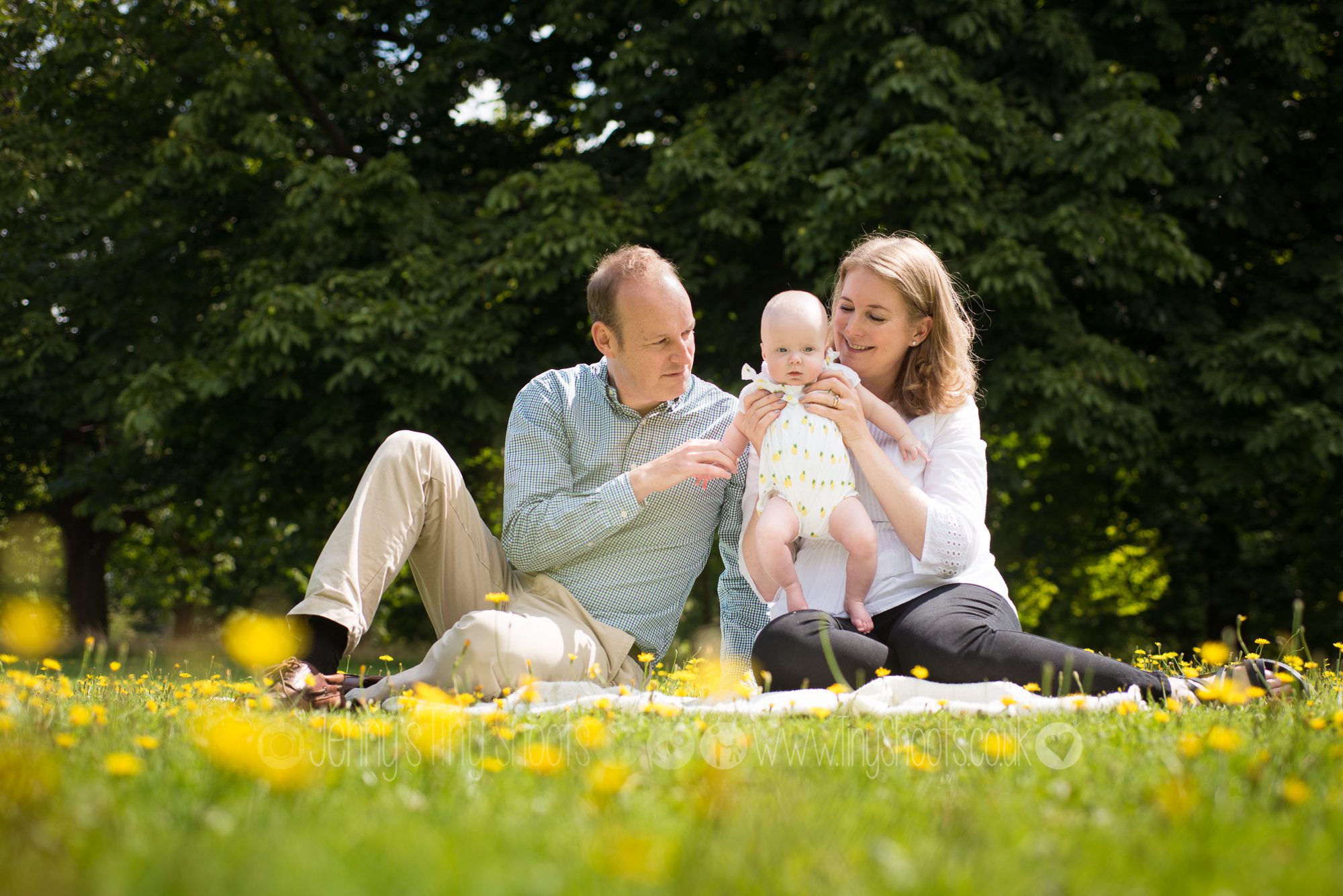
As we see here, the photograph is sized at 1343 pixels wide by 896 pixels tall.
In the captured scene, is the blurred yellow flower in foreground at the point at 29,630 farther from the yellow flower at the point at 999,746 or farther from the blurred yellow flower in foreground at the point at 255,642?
the yellow flower at the point at 999,746

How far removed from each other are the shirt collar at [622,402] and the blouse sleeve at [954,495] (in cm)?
90

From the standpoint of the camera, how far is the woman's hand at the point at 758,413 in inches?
140

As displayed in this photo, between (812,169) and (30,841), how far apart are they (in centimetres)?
790

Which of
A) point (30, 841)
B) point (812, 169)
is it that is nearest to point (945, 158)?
point (812, 169)

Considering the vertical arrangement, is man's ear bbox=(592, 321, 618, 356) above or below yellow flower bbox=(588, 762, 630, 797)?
above

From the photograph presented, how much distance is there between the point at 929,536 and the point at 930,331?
776 mm

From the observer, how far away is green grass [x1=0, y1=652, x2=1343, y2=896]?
1305 mm

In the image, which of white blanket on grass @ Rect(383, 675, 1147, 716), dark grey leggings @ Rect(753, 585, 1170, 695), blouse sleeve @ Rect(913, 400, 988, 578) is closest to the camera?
white blanket on grass @ Rect(383, 675, 1147, 716)

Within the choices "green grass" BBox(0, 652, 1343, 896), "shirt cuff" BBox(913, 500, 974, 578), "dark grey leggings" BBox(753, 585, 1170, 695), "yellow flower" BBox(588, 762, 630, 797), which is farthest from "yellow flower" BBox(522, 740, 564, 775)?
"shirt cuff" BBox(913, 500, 974, 578)

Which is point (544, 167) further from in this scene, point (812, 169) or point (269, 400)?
point (269, 400)

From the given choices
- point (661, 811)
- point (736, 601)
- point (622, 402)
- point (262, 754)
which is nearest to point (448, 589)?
point (622, 402)

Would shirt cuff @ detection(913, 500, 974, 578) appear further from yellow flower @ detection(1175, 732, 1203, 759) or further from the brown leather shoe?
the brown leather shoe

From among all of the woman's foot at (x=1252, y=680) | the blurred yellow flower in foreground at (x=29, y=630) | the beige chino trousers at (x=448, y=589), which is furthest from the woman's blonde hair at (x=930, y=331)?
the blurred yellow flower in foreground at (x=29, y=630)

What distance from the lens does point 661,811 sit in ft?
5.36
